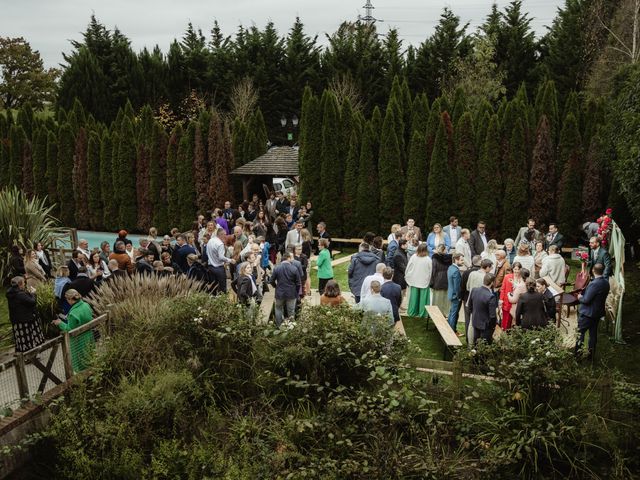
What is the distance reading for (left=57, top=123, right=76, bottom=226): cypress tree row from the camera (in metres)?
22.6

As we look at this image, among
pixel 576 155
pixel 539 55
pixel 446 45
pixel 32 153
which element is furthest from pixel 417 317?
pixel 539 55

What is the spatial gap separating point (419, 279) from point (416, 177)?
23.6ft

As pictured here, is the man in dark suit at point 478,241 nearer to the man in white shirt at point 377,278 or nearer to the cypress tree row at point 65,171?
the man in white shirt at point 377,278

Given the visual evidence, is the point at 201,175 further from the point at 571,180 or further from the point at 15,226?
the point at 571,180

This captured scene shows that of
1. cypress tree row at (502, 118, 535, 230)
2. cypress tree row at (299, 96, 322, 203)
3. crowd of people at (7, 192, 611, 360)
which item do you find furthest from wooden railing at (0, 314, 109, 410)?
cypress tree row at (502, 118, 535, 230)

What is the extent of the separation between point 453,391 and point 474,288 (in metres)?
2.10

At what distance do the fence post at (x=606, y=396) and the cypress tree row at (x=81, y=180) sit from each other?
20476 mm

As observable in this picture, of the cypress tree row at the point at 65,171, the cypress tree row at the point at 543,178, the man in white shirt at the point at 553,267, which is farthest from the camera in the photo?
the cypress tree row at the point at 65,171

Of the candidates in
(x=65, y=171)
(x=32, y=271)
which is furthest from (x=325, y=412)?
(x=65, y=171)

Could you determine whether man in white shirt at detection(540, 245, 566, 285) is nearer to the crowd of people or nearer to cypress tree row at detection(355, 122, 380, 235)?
the crowd of people

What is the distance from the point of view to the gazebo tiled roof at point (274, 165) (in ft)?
65.5

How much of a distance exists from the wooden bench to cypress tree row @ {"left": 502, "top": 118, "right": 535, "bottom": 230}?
7.16 metres

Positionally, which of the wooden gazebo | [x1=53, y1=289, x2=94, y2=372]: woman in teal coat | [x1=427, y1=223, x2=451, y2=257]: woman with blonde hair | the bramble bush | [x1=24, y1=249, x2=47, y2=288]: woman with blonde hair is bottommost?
the bramble bush

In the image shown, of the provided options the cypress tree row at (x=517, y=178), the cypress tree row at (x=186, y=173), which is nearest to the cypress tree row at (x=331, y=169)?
the cypress tree row at (x=517, y=178)
